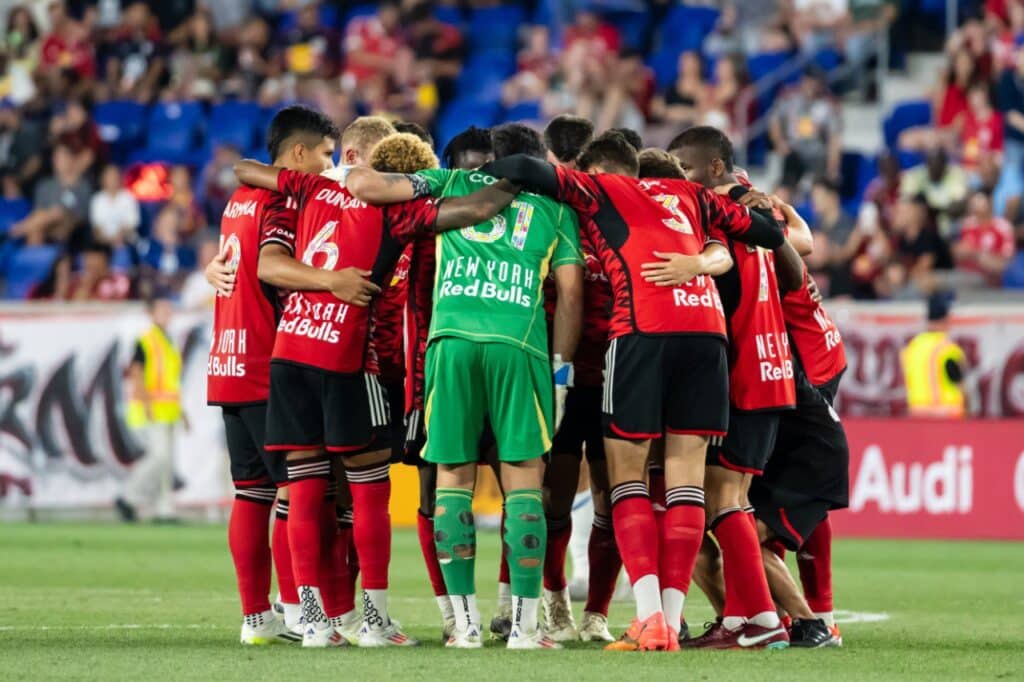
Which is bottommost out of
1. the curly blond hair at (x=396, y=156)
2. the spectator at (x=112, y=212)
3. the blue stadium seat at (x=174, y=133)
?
the curly blond hair at (x=396, y=156)

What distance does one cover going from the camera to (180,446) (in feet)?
58.2

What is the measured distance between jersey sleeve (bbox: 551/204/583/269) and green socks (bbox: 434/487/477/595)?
1058 mm

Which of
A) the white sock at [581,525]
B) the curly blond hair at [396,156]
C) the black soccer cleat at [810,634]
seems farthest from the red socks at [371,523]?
the white sock at [581,525]

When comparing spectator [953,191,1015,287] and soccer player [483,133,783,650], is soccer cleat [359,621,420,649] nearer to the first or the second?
soccer player [483,133,783,650]

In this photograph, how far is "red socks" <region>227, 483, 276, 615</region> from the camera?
822cm

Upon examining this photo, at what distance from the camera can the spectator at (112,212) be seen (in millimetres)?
21469

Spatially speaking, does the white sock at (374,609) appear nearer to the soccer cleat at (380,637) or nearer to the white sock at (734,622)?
the soccer cleat at (380,637)

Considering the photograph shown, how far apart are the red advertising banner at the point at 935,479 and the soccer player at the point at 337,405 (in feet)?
28.4

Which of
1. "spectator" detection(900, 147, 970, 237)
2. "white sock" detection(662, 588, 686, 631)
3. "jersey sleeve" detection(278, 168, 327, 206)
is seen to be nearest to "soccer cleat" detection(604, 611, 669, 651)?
"white sock" detection(662, 588, 686, 631)

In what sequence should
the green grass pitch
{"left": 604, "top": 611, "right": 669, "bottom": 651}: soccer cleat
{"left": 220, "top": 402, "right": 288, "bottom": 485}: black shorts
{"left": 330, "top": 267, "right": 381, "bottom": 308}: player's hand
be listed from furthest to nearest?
{"left": 220, "top": 402, "right": 288, "bottom": 485}: black shorts → {"left": 330, "top": 267, "right": 381, "bottom": 308}: player's hand → {"left": 604, "top": 611, "right": 669, "bottom": 651}: soccer cleat → the green grass pitch

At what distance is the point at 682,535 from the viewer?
7637 millimetres

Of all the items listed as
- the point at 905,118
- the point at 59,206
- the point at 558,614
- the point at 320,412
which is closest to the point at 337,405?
the point at 320,412

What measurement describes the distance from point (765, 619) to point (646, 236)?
1.68 meters

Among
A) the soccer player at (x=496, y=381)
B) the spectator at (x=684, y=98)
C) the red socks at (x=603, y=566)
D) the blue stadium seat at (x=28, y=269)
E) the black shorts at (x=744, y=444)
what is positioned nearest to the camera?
the soccer player at (x=496, y=381)
